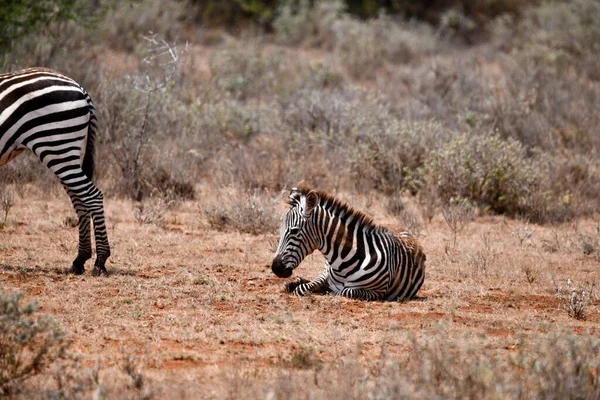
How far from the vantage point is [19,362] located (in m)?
5.44

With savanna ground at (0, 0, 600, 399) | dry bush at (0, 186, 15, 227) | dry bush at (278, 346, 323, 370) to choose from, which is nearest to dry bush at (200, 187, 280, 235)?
savanna ground at (0, 0, 600, 399)

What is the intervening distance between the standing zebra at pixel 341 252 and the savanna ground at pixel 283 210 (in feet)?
0.88

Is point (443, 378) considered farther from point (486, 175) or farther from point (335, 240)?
point (486, 175)

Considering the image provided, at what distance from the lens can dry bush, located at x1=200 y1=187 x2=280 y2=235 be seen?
11.1 meters

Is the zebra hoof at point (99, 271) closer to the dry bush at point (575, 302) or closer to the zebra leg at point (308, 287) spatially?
the zebra leg at point (308, 287)

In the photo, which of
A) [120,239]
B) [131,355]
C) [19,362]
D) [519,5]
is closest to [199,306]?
[131,355]

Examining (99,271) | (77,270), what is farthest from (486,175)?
(77,270)

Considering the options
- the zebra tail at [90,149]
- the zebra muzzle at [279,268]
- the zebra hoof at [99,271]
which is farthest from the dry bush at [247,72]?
the zebra muzzle at [279,268]

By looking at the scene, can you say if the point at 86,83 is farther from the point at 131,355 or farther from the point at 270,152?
the point at 131,355

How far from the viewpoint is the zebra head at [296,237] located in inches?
316

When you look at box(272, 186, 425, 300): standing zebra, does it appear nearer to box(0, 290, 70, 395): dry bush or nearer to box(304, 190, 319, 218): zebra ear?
box(304, 190, 319, 218): zebra ear

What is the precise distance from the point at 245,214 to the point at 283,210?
1.22 metres

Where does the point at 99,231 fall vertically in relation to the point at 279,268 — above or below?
below

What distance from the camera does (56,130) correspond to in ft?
27.9
